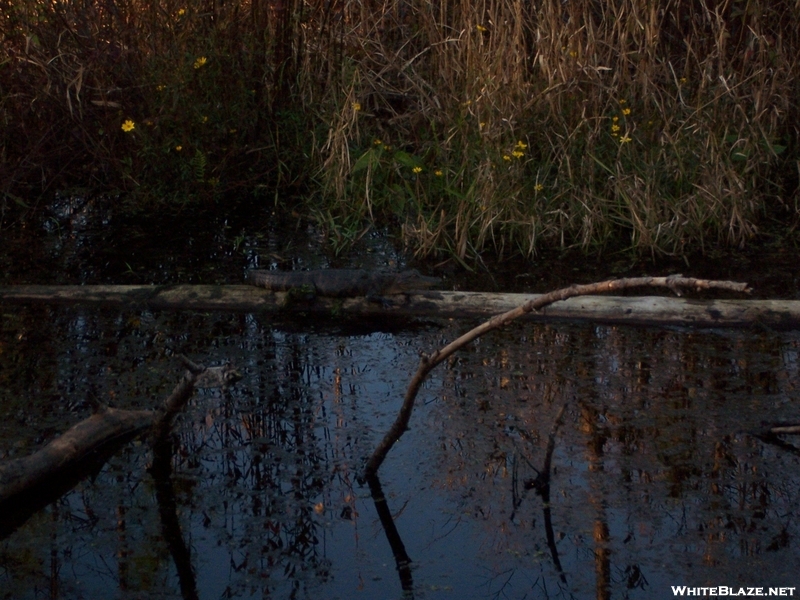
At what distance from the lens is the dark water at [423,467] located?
292cm

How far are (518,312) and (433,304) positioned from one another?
213 cm

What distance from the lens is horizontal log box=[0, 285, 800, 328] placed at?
15.6ft

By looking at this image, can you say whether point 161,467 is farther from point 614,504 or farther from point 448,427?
point 614,504

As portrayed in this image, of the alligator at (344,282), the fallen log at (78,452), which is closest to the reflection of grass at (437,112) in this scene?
the alligator at (344,282)

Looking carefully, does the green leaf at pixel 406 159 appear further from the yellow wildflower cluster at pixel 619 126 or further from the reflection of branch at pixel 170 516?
the reflection of branch at pixel 170 516

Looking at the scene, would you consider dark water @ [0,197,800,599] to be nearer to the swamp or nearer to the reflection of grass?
the swamp

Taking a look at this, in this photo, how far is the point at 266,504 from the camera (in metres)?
3.30

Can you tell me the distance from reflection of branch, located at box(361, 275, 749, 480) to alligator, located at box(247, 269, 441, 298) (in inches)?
74.9

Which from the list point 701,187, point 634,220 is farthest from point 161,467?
point 701,187

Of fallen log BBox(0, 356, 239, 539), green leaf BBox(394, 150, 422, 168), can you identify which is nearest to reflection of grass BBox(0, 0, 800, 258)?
green leaf BBox(394, 150, 422, 168)

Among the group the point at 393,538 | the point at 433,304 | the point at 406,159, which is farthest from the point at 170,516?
the point at 406,159

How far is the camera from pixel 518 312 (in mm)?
2963

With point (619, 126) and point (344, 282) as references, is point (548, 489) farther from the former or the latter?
point (619, 126)

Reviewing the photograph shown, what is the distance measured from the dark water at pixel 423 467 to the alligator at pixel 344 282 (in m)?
0.27
